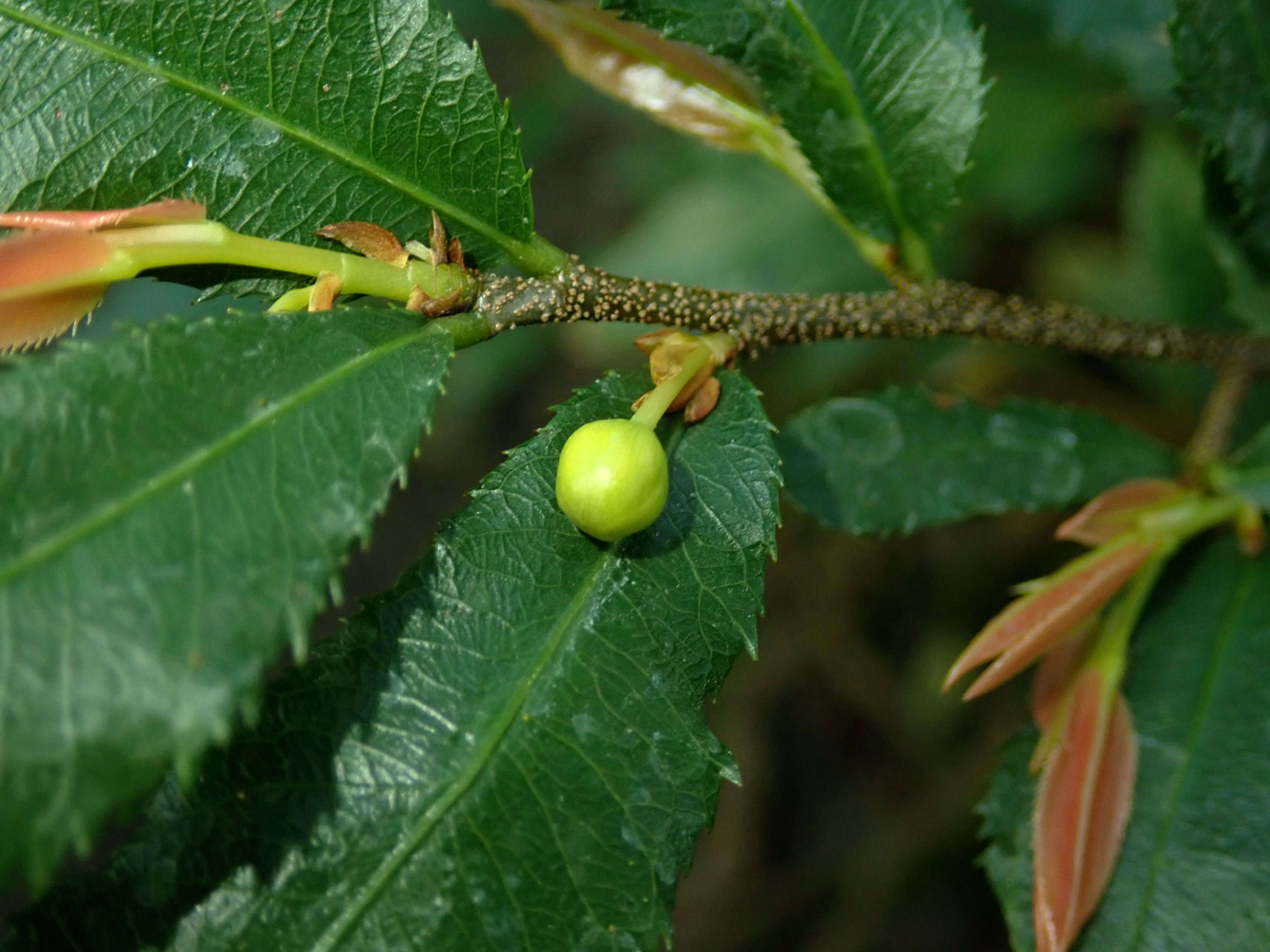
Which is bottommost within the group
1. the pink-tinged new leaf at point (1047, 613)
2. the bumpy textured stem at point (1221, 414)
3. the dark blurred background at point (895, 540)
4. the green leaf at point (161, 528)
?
the dark blurred background at point (895, 540)

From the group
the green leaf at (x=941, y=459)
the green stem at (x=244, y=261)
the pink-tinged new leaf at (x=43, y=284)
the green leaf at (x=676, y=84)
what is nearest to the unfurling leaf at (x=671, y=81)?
the green leaf at (x=676, y=84)

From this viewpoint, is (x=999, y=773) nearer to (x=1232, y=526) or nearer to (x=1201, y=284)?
(x=1232, y=526)

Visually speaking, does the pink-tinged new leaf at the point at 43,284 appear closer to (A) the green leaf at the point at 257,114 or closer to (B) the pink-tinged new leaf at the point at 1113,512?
(A) the green leaf at the point at 257,114

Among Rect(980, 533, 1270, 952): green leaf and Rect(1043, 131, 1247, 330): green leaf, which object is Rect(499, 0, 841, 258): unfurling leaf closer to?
Rect(980, 533, 1270, 952): green leaf

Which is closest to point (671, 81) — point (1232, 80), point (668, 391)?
point (668, 391)

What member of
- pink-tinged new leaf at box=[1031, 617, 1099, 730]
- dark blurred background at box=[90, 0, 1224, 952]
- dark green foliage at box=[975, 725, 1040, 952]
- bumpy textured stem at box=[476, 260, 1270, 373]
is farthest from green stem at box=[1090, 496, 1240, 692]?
dark blurred background at box=[90, 0, 1224, 952]

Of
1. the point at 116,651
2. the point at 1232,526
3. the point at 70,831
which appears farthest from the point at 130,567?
the point at 1232,526
